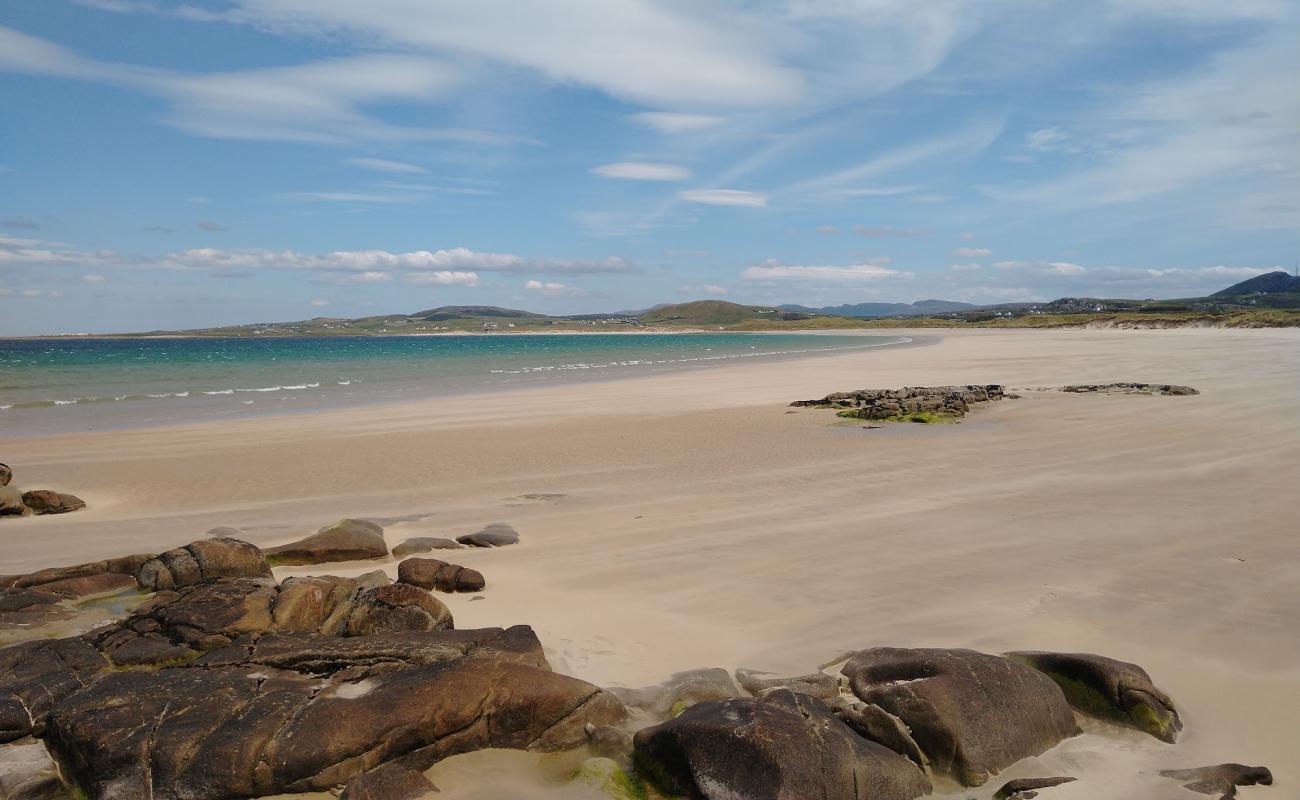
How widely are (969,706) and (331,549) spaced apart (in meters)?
7.20

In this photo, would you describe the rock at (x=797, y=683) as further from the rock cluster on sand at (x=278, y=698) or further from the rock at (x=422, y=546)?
the rock at (x=422, y=546)

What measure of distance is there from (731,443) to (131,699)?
1398 cm

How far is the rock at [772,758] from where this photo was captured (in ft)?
14.2

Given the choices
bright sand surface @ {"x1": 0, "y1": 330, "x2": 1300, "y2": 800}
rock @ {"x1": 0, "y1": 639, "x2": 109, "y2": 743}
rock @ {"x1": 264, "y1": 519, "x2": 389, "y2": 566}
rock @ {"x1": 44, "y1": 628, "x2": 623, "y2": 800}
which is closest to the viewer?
rock @ {"x1": 44, "y1": 628, "x2": 623, "y2": 800}

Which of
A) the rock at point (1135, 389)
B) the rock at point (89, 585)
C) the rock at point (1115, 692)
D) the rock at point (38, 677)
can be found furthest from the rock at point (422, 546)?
the rock at point (1135, 389)

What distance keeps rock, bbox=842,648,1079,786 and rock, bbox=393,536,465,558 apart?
579 centimetres

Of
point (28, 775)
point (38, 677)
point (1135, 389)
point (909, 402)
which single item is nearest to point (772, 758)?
point (28, 775)

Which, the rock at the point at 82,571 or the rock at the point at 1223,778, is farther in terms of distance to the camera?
the rock at the point at 82,571

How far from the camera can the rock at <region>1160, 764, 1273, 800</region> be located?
4570 millimetres

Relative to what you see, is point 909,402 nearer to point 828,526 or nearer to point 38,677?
point 828,526

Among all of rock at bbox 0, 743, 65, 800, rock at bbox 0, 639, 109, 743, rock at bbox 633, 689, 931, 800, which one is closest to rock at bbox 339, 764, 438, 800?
rock at bbox 633, 689, 931, 800

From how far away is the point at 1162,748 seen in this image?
16.7 feet

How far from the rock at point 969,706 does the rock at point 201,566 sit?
616 centimetres

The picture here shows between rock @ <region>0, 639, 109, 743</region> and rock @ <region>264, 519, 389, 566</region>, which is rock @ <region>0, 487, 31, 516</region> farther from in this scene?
rock @ <region>0, 639, 109, 743</region>
